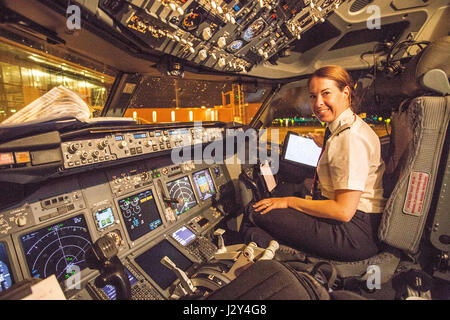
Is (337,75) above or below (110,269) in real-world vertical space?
above

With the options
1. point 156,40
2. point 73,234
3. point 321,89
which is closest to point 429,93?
point 321,89

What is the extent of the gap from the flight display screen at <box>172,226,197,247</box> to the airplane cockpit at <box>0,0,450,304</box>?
0.02 metres

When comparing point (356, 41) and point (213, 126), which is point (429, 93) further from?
point (356, 41)

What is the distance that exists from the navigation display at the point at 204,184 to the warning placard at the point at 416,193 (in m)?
1.43

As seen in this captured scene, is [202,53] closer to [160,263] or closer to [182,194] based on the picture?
[182,194]

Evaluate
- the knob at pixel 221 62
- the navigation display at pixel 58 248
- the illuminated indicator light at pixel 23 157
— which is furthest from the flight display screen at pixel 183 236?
the knob at pixel 221 62

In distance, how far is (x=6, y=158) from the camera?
0.74 m

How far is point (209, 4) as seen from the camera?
55.3 inches

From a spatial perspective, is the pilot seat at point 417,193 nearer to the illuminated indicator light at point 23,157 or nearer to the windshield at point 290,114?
the illuminated indicator light at point 23,157

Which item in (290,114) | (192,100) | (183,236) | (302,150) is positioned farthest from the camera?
(290,114)

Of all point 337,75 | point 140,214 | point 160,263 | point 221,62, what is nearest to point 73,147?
point 140,214

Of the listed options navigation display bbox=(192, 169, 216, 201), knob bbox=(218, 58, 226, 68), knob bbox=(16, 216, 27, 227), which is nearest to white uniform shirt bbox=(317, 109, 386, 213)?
navigation display bbox=(192, 169, 216, 201)

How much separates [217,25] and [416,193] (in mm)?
1601

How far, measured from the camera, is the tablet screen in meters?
2.30
